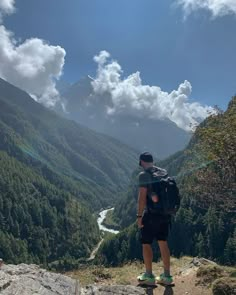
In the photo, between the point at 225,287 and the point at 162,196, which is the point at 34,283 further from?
the point at 225,287

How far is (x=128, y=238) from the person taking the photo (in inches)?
6703

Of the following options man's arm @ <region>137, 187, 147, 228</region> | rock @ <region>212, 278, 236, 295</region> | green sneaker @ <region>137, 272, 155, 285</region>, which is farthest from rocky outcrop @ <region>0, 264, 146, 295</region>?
man's arm @ <region>137, 187, 147, 228</region>

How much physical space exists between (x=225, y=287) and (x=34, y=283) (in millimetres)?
5800

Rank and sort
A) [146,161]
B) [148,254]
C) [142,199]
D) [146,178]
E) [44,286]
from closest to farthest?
[44,286], [142,199], [146,178], [146,161], [148,254]

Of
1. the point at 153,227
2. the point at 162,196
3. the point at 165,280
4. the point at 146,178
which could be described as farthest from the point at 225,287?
the point at 146,178

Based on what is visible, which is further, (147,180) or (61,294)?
(147,180)

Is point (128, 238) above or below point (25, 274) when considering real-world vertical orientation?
below

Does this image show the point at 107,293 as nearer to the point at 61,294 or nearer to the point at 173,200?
the point at 61,294

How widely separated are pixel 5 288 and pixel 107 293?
3124mm

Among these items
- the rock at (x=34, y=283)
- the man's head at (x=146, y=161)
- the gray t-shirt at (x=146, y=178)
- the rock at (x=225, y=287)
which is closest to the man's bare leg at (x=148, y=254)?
the gray t-shirt at (x=146, y=178)

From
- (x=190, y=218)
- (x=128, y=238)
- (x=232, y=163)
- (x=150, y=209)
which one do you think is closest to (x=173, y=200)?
(x=150, y=209)

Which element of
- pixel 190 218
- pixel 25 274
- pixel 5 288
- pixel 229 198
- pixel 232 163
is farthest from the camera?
pixel 190 218

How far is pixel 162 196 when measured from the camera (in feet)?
40.4

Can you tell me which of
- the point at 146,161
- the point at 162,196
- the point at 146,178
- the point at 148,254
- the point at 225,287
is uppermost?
the point at 146,161
